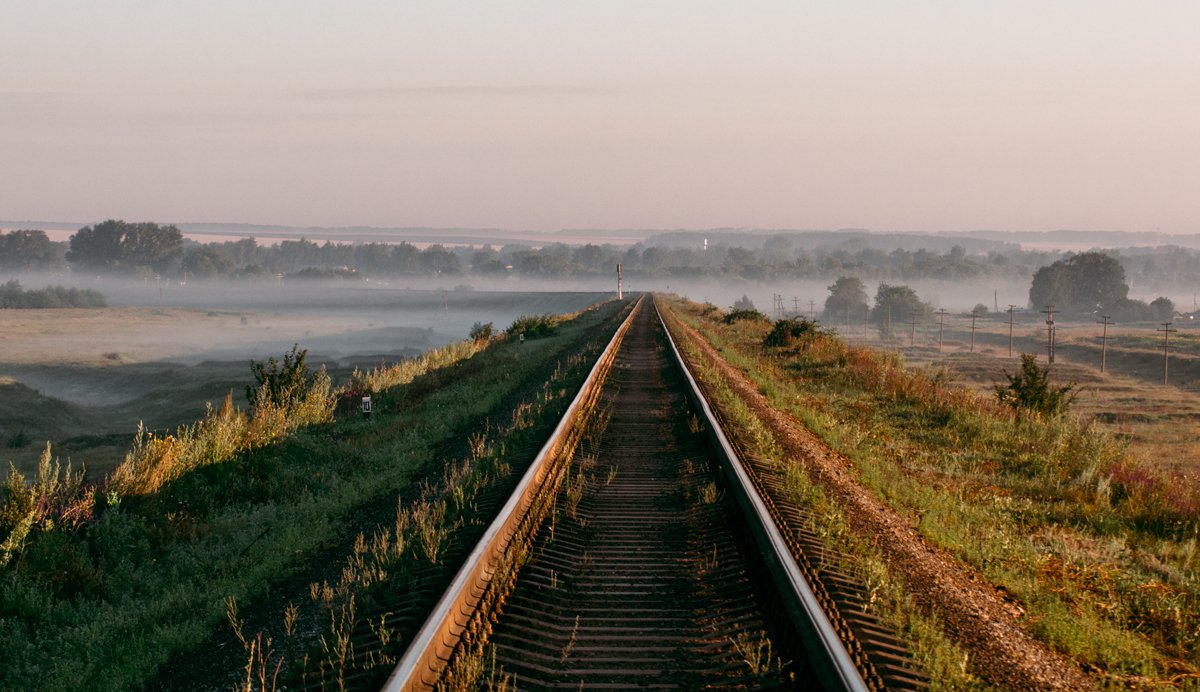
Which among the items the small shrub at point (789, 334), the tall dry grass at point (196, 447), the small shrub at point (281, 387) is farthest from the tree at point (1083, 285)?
the tall dry grass at point (196, 447)

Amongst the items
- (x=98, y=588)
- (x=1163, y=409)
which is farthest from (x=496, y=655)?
(x=1163, y=409)

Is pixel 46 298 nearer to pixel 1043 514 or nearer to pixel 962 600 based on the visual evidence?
pixel 1043 514

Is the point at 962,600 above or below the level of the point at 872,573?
below

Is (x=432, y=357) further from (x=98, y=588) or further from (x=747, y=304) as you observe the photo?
(x=747, y=304)

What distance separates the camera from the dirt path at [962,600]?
5598 millimetres

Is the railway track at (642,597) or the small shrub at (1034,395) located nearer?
the railway track at (642,597)

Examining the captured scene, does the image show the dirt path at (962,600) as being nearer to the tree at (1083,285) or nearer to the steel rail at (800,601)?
the steel rail at (800,601)

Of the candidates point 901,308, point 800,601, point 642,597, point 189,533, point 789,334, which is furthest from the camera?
point 901,308

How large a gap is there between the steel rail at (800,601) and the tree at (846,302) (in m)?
189

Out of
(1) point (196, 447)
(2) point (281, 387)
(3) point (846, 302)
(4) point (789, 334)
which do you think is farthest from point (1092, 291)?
(1) point (196, 447)

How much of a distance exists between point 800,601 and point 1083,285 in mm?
197942

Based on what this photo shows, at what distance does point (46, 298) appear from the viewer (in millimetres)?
129625

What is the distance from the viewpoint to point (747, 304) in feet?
617

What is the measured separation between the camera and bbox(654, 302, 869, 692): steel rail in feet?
15.6
